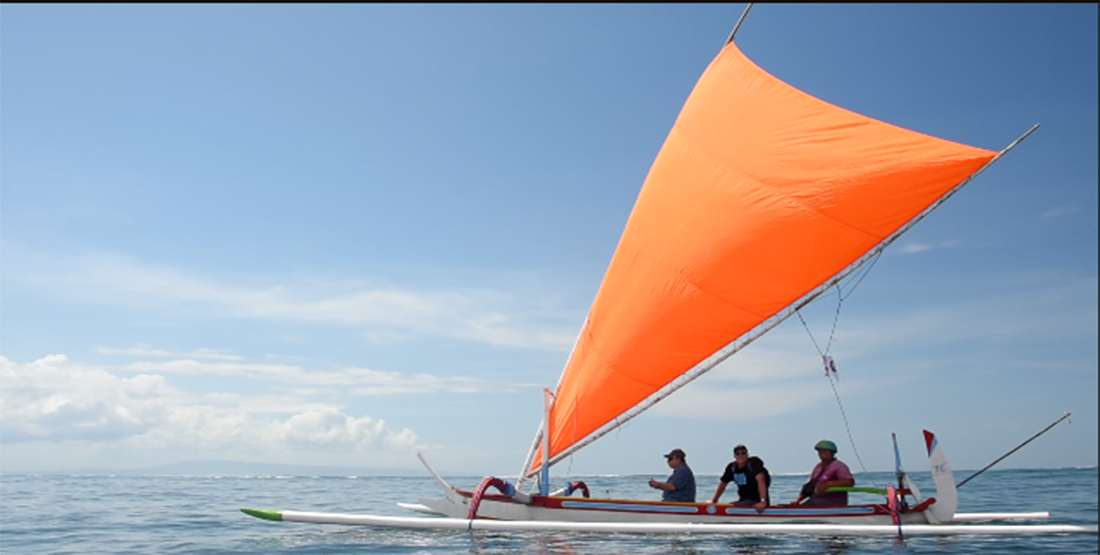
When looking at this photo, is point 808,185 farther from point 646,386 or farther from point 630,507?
point 630,507

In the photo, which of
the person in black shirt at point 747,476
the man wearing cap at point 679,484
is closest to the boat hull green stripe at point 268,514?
the man wearing cap at point 679,484

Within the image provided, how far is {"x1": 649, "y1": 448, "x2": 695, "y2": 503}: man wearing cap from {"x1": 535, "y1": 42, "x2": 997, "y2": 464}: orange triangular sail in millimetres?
1547

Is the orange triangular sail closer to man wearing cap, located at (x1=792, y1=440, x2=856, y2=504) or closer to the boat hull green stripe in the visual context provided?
man wearing cap, located at (x1=792, y1=440, x2=856, y2=504)

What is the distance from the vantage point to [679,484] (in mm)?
15977

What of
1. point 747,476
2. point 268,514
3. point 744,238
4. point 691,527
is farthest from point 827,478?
point 268,514

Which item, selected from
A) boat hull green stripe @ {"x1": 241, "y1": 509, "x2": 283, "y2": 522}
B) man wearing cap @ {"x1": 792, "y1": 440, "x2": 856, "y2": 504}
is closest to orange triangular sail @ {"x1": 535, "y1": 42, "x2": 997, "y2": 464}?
man wearing cap @ {"x1": 792, "y1": 440, "x2": 856, "y2": 504}

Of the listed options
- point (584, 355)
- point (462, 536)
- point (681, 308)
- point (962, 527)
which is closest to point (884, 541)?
point (962, 527)

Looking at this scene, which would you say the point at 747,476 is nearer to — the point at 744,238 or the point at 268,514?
the point at 744,238

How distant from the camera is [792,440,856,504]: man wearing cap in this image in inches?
586

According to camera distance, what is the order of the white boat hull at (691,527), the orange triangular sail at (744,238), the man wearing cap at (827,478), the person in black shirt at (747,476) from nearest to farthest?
the white boat hull at (691,527) → the man wearing cap at (827,478) → the person in black shirt at (747,476) → the orange triangular sail at (744,238)

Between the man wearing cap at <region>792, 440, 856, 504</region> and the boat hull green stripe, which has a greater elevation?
the man wearing cap at <region>792, 440, 856, 504</region>

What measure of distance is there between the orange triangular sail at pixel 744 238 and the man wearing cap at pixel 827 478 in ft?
9.13

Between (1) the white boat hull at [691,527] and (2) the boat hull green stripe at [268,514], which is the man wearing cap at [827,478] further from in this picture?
(2) the boat hull green stripe at [268,514]

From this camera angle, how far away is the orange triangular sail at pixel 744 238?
52.0 feet
